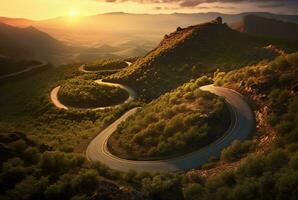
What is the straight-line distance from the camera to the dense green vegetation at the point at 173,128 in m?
43.3

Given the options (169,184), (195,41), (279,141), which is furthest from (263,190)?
(195,41)

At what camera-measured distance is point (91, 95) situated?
7762cm

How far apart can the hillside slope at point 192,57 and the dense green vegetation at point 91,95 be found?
15.2 ft

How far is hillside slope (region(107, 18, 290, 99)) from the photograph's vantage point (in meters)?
81.1

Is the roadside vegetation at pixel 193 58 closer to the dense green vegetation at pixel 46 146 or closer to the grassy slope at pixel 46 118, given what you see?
the dense green vegetation at pixel 46 146

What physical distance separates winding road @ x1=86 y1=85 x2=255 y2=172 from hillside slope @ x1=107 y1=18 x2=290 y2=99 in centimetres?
2596

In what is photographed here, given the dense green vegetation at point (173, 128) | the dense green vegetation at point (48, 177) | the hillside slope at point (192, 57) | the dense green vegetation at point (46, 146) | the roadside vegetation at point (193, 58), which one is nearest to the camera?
the dense green vegetation at point (48, 177)

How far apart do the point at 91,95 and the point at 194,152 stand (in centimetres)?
3954

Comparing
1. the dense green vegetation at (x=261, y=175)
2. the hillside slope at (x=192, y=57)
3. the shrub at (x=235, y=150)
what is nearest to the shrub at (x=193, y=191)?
the dense green vegetation at (x=261, y=175)

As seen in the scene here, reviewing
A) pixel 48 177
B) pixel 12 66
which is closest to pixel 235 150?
pixel 48 177

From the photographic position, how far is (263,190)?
26.8 metres

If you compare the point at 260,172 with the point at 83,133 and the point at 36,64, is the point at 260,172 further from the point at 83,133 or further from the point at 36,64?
the point at 36,64

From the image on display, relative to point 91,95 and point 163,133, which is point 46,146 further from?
point 91,95

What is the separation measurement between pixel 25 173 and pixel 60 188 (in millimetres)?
4269
